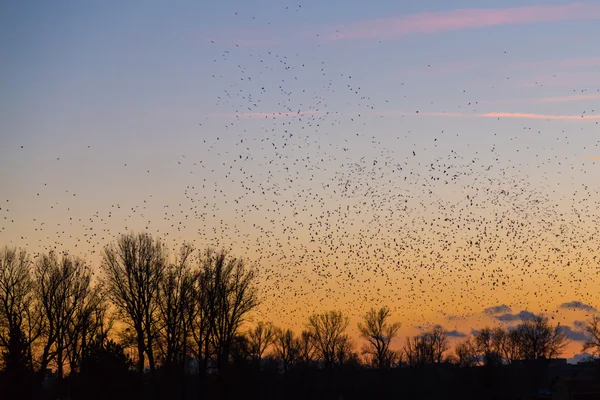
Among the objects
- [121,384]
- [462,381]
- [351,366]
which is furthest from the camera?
[351,366]

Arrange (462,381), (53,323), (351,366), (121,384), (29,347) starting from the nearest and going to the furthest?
(121,384)
(29,347)
(53,323)
(462,381)
(351,366)

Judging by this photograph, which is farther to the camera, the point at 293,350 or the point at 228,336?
the point at 293,350

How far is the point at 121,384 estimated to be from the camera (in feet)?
183

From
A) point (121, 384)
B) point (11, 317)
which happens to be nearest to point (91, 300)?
point (11, 317)

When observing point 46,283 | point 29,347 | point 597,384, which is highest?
point 46,283

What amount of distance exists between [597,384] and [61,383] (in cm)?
7534

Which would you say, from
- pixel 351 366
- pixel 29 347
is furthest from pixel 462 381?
pixel 29 347

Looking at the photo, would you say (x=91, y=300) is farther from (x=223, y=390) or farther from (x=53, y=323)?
(x=223, y=390)

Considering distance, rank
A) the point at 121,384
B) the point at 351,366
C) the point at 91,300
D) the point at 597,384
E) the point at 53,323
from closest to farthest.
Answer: the point at 121,384 → the point at 53,323 → the point at 91,300 → the point at 597,384 → the point at 351,366

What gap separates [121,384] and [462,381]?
7961 centimetres

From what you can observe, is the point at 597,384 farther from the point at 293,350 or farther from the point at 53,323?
the point at 53,323

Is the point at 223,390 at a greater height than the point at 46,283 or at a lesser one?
lesser

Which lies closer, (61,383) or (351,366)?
(61,383)

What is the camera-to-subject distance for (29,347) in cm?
7106
